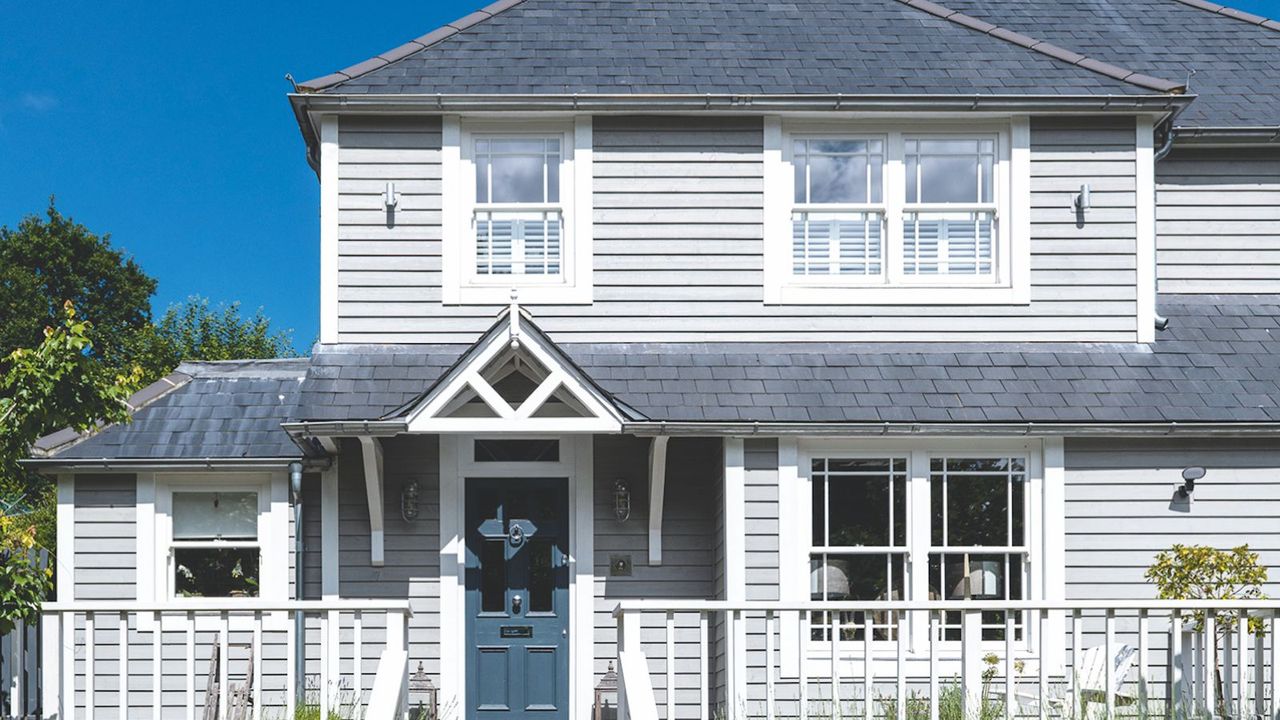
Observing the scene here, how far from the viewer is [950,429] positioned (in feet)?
34.1

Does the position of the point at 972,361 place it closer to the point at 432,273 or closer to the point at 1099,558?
the point at 1099,558

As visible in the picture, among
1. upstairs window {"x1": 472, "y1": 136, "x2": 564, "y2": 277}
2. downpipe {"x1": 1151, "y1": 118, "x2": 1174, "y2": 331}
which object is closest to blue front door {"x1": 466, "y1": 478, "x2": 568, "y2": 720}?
upstairs window {"x1": 472, "y1": 136, "x2": 564, "y2": 277}

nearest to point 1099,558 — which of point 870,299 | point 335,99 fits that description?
point 870,299

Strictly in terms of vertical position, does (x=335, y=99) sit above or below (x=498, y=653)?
above

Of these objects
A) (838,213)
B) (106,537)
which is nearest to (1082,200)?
(838,213)

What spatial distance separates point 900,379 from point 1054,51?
11.5 ft

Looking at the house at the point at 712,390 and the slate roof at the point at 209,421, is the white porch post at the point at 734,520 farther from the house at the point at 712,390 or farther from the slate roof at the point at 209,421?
the slate roof at the point at 209,421

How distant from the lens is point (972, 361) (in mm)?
11227

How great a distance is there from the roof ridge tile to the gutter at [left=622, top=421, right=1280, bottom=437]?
288 cm

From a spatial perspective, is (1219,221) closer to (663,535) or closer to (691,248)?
Answer: (691,248)

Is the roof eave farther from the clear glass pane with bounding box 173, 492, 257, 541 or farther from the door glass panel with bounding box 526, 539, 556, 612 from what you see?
the door glass panel with bounding box 526, 539, 556, 612

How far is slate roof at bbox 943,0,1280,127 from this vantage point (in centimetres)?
1258

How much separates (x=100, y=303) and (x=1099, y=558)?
95.8 ft

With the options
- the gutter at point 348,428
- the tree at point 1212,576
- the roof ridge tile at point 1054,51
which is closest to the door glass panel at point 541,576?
the gutter at point 348,428
